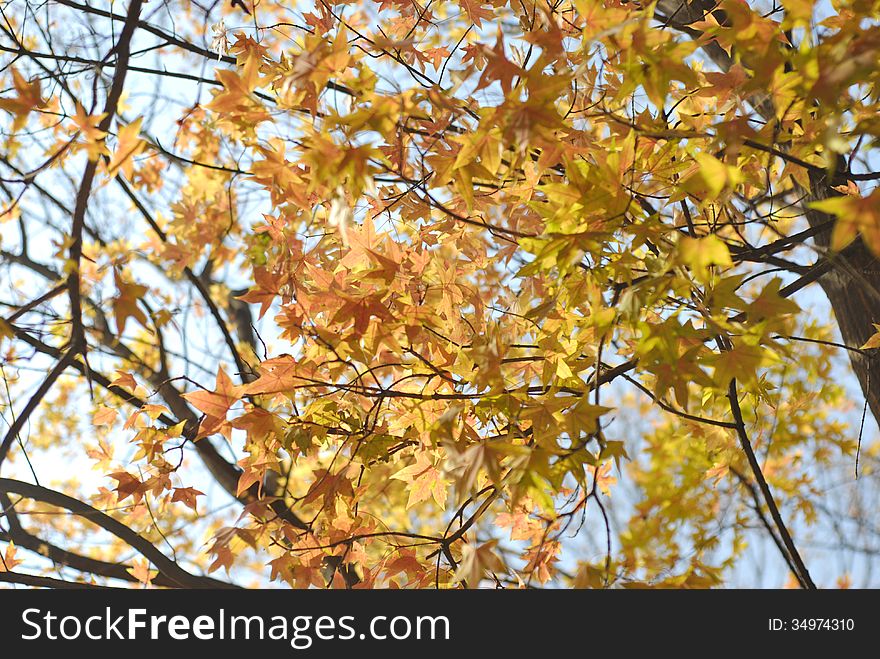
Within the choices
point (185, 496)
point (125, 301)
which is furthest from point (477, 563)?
point (185, 496)

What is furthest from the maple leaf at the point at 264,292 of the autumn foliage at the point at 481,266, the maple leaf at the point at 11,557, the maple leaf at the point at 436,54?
the maple leaf at the point at 11,557

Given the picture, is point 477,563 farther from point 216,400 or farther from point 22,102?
point 22,102

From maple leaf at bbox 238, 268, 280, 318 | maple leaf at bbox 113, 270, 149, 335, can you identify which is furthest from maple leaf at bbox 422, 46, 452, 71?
maple leaf at bbox 113, 270, 149, 335

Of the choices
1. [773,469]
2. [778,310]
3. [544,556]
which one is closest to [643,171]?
[778,310]

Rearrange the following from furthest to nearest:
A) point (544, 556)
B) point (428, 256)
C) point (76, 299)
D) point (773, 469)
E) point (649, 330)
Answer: point (773, 469) < point (544, 556) < point (428, 256) < point (76, 299) < point (649, 330)

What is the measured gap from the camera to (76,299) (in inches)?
50.9

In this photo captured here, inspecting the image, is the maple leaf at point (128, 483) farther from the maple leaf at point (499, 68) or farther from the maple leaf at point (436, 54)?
the maple leaf at point (436, 54)

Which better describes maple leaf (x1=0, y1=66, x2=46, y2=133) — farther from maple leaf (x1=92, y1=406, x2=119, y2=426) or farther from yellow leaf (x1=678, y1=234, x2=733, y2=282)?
yellow leaf (x1=678, y1=234, x2=733, y2=282)

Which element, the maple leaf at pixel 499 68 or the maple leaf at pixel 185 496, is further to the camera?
the maple leaf at pixel 185 496

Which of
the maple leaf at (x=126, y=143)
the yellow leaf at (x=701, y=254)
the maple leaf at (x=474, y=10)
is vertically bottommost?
the yellow leaf at (x=701, y=254)

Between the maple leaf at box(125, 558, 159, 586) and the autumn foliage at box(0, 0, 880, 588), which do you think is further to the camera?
the maple leaf at box(125, 558, 159, 586)
